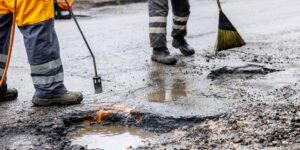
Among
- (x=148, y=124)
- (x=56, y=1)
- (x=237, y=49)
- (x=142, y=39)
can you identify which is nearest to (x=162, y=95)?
(x=148, y=124)

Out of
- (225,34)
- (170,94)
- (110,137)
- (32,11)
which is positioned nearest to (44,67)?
(32,11)

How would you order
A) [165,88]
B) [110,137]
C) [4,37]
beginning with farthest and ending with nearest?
1. [165,88]
2. [4,37]
3. [110,137]

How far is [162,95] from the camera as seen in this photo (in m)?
4.43

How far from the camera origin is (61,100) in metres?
4.24

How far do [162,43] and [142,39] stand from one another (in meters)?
1.64

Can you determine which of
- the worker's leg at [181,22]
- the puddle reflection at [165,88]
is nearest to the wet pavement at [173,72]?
the puddle reflection at [165,88]

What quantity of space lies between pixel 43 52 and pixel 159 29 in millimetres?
1923

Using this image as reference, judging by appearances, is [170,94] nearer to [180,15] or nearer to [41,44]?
[41,44]

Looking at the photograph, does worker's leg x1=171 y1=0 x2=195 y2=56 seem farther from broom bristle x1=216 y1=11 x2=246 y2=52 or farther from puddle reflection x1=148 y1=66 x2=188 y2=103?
puddle reflection x1=148 y1=66 x2=188 y2=103

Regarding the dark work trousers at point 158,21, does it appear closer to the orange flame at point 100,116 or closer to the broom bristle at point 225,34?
the broom bristle at point 225,34

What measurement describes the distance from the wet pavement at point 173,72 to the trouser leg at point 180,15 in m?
0.28

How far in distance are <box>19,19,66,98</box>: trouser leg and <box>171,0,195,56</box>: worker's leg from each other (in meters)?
2.19

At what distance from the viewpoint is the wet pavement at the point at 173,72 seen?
4121 millimetres

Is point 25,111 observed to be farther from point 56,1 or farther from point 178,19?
point 56,1
